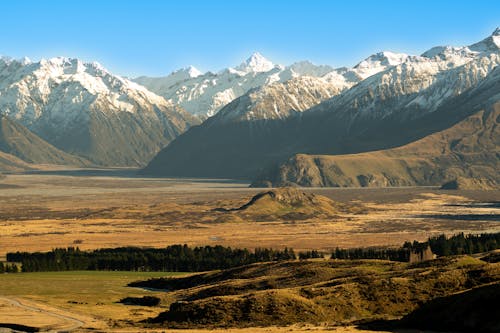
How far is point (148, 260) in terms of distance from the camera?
183 m

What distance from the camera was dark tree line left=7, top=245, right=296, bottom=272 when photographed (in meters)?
176

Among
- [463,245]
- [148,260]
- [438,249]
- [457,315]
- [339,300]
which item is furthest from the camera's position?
[463,245]

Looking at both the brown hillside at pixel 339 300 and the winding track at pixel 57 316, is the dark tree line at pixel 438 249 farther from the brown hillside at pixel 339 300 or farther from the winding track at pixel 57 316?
the winding track at pixel 57 316

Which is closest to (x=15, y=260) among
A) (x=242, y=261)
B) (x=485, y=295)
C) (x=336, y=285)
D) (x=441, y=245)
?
(x=242, y=261)

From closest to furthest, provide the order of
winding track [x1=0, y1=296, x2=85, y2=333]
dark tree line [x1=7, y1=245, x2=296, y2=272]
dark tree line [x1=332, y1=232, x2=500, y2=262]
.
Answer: winding track [x1=0, y1=296, x2=85, y2=333] → dark tree line [x1=332, y1=232, x2=500, y2=262] → dark tree line [x1=7, y1=245, x2=296, y2=272]

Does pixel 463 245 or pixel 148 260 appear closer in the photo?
pixel 148 260

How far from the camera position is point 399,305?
10188 cm

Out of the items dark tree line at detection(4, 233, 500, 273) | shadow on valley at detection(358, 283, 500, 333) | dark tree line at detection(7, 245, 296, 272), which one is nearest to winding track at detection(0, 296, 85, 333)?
shadow on valley at detection(358, 283, 500, 333)

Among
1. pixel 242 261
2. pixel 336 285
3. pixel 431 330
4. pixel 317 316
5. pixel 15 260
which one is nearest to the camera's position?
pixel 431 330

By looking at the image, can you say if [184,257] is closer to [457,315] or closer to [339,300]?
[339,300]

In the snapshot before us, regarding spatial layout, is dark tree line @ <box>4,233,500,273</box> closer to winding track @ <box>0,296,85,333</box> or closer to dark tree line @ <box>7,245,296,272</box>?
dark tree line @ <box>7,245,296,272</box>

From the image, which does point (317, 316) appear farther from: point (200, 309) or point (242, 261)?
point (242, 261)

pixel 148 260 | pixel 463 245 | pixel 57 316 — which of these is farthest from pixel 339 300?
pixel 463 245

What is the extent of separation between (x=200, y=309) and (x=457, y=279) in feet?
91.7
